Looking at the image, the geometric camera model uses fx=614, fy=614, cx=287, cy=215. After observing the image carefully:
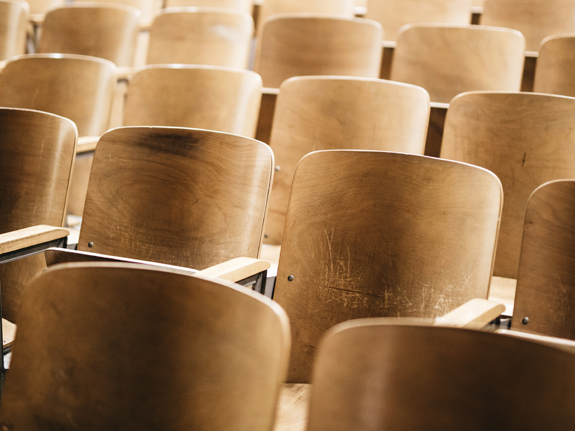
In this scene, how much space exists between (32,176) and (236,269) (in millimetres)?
227

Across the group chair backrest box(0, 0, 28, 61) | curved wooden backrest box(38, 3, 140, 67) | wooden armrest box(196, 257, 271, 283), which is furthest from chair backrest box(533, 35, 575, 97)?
chair backrest box(0, 0, 28, 61)

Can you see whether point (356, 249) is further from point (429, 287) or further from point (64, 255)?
point (64, 255)

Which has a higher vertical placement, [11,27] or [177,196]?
[11,27]

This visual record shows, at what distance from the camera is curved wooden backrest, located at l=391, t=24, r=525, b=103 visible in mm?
651

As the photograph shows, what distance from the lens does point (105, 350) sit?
0.25 metres

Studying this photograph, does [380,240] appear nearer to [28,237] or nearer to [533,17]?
[28,237]

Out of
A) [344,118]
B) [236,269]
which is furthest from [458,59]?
[236,269]

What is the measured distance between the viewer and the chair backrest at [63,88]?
2.10 ft

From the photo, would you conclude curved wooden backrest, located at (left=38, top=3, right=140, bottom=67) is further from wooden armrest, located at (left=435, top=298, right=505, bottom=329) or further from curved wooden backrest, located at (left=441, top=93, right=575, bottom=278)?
wooden armrest, located at (left=435, top=298, right=505, bottom=329)

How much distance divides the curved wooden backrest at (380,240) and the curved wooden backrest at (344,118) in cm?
16

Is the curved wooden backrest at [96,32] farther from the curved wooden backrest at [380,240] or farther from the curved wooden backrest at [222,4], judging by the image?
the curved wooden backrest at [380,240]

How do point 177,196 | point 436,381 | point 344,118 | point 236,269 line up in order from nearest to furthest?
point 436,381 < point 236,269 < point 177,196 < point 344,118

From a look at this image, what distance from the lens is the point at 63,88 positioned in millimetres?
640

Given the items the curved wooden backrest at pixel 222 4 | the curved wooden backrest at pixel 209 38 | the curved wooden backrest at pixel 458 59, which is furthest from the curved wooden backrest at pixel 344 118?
the curved wooden backrest at pixel 222 4
